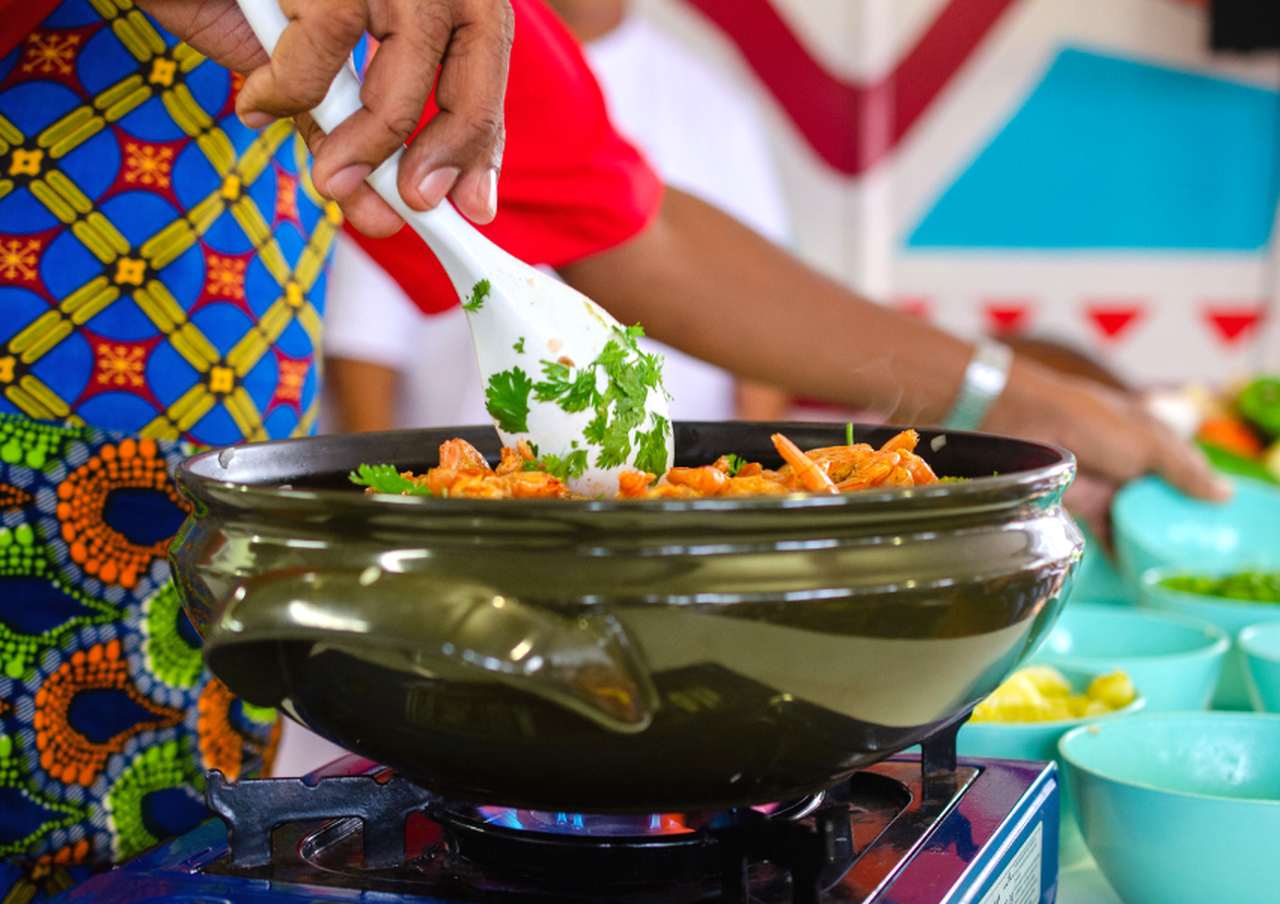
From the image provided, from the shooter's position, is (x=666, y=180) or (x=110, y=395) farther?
(x=666, y=180)

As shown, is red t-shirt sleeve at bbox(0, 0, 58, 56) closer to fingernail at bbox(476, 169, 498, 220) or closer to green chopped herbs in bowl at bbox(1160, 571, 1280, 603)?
fingernail at bbox(476, 169, 498, 220)

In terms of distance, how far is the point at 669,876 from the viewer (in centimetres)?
71

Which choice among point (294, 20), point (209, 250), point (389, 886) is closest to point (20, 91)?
point (209, 250)

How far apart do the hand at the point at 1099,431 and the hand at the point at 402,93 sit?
40.4 inches

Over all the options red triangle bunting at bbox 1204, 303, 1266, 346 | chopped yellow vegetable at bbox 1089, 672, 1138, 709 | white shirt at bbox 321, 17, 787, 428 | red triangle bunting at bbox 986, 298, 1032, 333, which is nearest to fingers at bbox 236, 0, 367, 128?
chopped yellow vegetable at bbox 1089, 672, 1138, 709

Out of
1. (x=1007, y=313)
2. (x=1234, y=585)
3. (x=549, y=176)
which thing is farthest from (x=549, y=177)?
(x=1007, y=313)

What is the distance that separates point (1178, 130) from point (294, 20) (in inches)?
167

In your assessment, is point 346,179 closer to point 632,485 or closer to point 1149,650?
point 632,485

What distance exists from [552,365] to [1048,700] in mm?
610

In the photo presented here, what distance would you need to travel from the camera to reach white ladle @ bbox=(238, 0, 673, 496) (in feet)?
2.81

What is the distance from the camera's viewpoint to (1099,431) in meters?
1.75

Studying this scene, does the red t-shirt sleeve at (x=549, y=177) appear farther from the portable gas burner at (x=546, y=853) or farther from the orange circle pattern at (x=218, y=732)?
the portable gas burner at (x=546, y=853)

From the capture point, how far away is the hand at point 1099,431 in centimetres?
170

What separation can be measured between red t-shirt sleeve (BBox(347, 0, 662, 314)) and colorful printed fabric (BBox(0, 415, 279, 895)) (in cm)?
35
